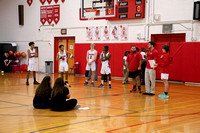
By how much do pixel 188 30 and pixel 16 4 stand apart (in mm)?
15537

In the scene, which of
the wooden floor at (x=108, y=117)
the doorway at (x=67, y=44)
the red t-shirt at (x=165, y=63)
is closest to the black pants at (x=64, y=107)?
the wooden floor at (x=108, y=117)

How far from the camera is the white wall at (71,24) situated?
15844mm

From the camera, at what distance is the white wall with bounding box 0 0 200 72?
624 inches

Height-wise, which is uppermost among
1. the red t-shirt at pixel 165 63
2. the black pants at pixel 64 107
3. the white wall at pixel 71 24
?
the white wall at pixel 71 24

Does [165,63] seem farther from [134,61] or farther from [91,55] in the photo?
[91,55]

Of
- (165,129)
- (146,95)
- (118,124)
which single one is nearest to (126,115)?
(118,124)

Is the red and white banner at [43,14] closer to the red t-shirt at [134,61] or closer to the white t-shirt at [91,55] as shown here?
the white t-shirt at [91,55]

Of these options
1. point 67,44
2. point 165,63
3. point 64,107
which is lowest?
point 64,107

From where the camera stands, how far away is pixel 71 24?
21.3 m

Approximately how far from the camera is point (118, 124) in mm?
6195

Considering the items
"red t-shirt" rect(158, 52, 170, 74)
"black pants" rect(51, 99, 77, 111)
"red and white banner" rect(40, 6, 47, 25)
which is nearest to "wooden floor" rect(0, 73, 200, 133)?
"black pants" rect(51, 99, 77, 111)

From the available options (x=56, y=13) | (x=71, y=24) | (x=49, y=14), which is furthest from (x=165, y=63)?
(x=49, y=14)

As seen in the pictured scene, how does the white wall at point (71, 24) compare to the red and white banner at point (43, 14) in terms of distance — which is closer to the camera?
the white wall at point (71, 24)

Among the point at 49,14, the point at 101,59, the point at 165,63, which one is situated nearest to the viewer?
the point at 165,63
